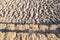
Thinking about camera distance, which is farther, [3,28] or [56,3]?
[56,3]

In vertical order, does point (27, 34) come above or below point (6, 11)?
below

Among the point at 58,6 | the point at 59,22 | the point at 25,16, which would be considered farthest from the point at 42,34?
the point at 58,6

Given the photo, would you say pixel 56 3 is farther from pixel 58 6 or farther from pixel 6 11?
pixel 6 11

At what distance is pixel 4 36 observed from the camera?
211cm

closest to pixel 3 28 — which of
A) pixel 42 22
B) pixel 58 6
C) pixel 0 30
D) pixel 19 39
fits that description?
pixel 0 30

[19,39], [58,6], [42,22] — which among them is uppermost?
[58,6]

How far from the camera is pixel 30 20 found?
8.03 feet

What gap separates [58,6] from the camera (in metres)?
2.94

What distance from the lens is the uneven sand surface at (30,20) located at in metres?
2.11

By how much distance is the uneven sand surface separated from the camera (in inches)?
82.9

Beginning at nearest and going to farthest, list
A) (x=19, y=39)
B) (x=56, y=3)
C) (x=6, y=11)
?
(x=19, y=39) → (x=6, y=11) → (x=56, y=3)

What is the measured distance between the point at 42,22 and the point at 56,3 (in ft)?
2.69

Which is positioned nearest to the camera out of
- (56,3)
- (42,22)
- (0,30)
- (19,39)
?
(19,39)

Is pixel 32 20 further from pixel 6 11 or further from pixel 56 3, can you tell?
pixel 56 3
